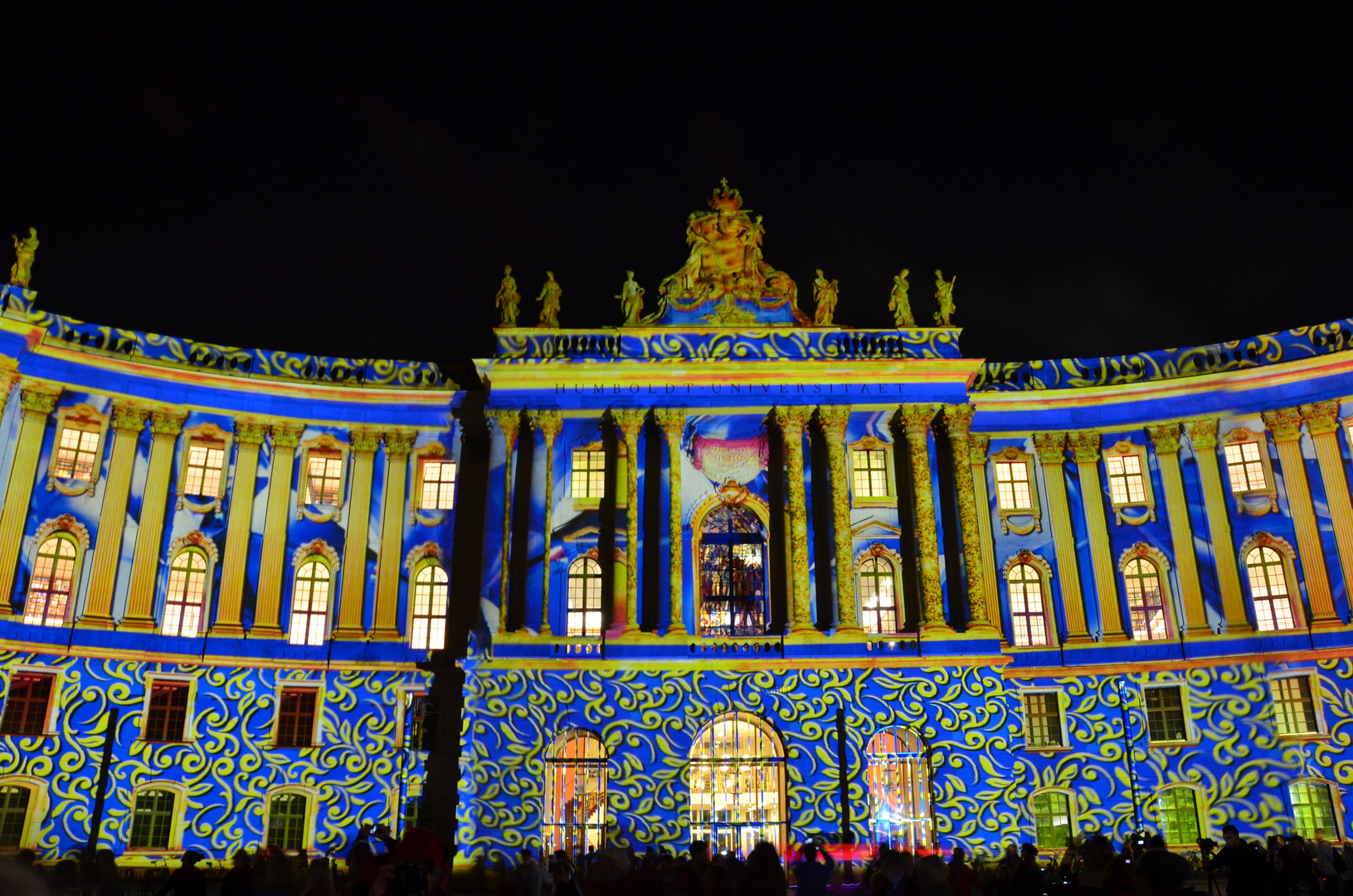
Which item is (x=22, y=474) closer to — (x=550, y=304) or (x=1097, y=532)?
(x=550, y=304)

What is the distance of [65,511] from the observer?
34.4 meters

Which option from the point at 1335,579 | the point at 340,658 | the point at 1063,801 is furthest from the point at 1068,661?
the point at 340,658

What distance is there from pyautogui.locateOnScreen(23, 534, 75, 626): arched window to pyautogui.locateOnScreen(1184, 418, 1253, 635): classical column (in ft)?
114

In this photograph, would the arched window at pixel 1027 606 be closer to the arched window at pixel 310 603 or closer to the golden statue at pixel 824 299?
the golden statue at pixel 824 299

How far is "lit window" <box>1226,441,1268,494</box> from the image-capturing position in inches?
1438

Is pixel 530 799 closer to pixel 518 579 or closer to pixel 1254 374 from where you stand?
pixel 518 579

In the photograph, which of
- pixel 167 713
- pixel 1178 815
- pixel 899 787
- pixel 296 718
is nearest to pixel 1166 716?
pixel 1178 815

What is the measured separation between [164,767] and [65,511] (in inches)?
324

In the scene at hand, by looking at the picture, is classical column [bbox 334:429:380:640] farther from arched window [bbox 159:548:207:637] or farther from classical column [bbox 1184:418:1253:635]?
classical column [bbox 1184:418:1253:635]

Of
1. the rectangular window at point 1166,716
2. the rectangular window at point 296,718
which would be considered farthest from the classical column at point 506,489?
the rectangular window at point 1166,716

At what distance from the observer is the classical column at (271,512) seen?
35562 mm

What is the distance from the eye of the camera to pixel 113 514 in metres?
34.8

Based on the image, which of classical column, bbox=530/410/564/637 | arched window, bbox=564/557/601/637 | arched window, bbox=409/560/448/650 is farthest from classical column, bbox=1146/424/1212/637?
arched window, bbox=409/560/448/650

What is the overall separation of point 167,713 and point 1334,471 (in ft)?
117
